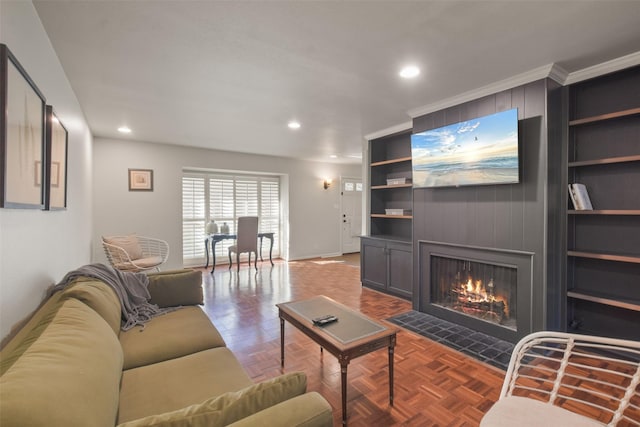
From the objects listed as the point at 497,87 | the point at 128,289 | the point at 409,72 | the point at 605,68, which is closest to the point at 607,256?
the point at 605,68

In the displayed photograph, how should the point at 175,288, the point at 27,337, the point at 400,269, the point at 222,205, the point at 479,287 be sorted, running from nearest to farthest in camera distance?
1. the point at 27,337
2. the point at 175,288
3. the point at 479,287
4. the point at 400,269
5. the point at 222,205

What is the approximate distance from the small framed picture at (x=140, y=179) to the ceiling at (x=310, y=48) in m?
1.75

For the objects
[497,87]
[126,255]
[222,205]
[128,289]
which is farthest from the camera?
[222,205]

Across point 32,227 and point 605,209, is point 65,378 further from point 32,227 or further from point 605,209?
point 605,209

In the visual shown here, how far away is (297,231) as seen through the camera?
6988mm

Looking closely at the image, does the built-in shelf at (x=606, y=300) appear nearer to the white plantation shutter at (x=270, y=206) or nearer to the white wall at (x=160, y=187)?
the white wall at (x=160, y=187)

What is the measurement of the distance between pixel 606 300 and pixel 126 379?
3.30 m

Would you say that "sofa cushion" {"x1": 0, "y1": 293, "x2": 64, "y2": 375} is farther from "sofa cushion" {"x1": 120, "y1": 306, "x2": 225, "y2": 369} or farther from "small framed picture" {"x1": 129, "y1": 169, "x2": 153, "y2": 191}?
"small framed picture" {"x1": 129, "y1": 169, "x2": 153, "y2": 191}

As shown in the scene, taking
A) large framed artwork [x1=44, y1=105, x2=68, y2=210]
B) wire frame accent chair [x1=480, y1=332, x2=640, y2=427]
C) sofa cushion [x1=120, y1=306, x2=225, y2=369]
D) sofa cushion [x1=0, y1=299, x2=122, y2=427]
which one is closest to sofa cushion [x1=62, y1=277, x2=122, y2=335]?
sofa cushion [x1=120, y1=306, x2=225, y2=369]

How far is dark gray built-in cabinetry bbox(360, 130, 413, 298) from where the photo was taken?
3977 mm

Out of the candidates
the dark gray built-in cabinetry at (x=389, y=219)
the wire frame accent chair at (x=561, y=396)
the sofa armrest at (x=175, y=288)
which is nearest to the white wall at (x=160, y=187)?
the dark gray built-in cabinetry at (x=389, y=219)

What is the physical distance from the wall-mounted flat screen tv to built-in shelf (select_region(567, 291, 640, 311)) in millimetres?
1103

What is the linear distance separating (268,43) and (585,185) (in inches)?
113

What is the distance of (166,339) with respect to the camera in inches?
70.6
